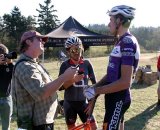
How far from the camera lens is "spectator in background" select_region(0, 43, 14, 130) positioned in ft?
17.7

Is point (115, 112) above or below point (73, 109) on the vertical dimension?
above

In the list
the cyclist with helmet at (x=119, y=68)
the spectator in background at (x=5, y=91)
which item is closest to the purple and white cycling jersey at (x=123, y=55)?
the cyclist with helmet at (x=119, y=68)

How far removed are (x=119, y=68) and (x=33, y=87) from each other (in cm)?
107

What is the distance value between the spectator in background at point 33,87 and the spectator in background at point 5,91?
2160 mm

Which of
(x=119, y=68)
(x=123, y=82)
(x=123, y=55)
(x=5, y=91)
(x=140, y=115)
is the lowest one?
(x=140, y=115)

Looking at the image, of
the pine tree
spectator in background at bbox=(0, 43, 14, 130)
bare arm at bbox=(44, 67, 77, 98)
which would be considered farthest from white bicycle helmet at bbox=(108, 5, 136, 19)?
the pine tree

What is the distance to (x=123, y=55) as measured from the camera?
11.4ft

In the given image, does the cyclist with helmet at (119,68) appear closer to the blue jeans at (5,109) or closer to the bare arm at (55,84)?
the bare arm at (55,84)

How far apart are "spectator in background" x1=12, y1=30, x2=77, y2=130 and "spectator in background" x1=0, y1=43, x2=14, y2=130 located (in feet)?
7.09

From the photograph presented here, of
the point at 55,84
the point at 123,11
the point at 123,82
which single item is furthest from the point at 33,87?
the point at 123,11

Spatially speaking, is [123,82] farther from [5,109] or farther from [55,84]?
[5,109]

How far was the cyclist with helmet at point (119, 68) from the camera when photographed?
3.48 meters

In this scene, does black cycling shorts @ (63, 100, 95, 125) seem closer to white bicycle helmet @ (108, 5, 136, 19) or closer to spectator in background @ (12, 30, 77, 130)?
spectator in background @ (12, 30, 77, 130)

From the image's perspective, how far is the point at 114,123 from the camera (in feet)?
12.2
